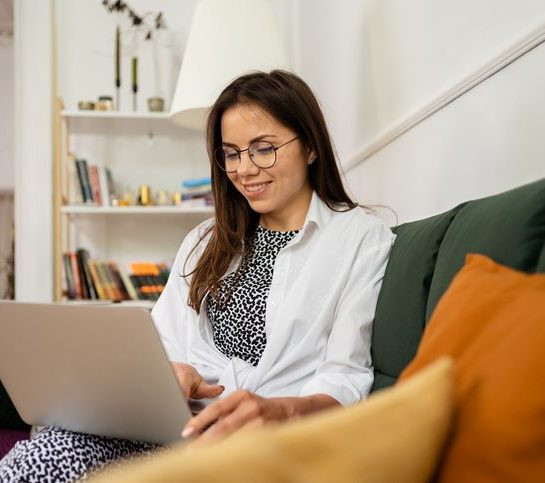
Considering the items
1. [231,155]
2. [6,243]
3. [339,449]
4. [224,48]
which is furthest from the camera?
[6,243]

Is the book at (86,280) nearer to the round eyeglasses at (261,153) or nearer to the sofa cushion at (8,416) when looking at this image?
the sofa cushion at (8,416)

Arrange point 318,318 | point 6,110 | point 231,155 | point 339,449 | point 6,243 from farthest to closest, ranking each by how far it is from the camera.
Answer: point 6,243 → point 6,110 → point 231,155 → point 318,318 → point 339,449

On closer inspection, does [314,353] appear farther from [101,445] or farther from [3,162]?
[3,162]

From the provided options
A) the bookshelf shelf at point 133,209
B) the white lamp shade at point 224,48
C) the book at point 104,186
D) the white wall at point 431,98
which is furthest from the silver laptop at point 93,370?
the book at point 104,186

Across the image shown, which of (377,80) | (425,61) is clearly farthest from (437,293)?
(377,80)

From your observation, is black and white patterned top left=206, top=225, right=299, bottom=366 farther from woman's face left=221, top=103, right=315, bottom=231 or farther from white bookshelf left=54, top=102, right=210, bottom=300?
white bookshelf left=54, top=102, right=210, bottom=300

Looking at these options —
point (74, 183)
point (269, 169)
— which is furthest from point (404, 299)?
point (74, 183)

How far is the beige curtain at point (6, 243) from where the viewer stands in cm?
657

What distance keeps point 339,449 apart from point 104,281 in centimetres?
309

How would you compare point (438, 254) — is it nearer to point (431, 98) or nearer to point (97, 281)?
point (431, 98)

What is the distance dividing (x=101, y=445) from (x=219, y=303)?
46 cm

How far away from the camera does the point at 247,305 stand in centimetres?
144

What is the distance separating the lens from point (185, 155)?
12.3 feet

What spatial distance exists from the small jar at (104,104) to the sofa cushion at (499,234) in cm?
274
